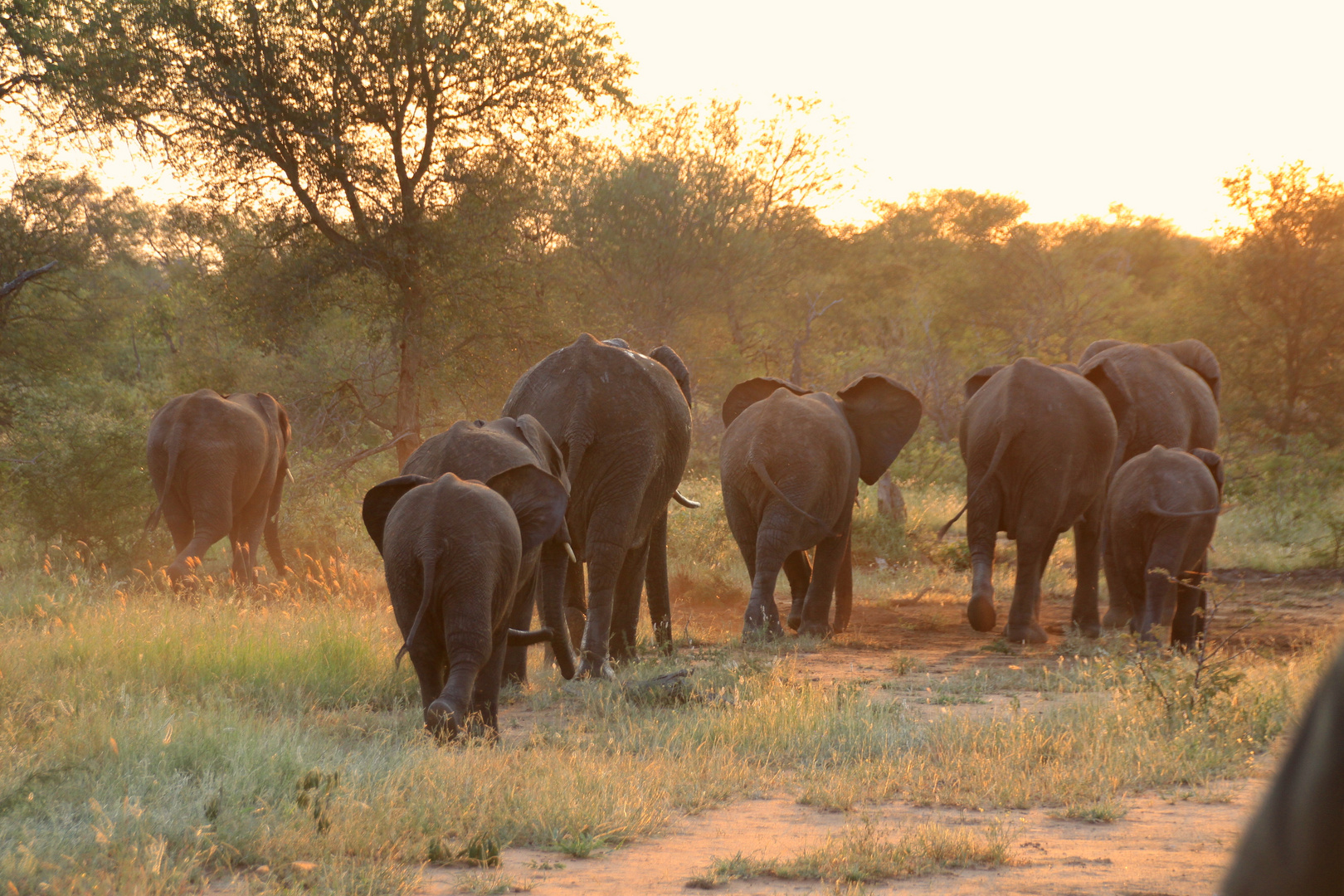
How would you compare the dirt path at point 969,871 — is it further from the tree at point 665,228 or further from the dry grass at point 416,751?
the tree at point 665,228

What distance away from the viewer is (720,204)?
27.3 metres

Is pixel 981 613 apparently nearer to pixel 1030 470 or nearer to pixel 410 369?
pixel 1030 470

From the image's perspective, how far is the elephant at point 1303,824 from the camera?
26.1 inches

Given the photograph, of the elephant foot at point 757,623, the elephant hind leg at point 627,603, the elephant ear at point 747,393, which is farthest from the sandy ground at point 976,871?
the elephant ear at point 747,393

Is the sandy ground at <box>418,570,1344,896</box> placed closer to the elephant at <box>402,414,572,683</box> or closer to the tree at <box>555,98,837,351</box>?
the elephant at <box>402,414,572,683</box>

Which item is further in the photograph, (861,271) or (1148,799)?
(861,271)

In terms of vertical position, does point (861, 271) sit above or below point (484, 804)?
above

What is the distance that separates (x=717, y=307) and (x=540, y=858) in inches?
941

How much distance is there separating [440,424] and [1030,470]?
8962 millimetres

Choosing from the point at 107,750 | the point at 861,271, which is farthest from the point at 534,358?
the point at 861,271

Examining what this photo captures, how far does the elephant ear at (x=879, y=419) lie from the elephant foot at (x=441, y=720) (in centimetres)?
602

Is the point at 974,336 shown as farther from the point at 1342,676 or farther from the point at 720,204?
the point at 1342,676

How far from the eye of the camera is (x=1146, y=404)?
11109 millimetres

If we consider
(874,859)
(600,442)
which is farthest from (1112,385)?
(874,859)
